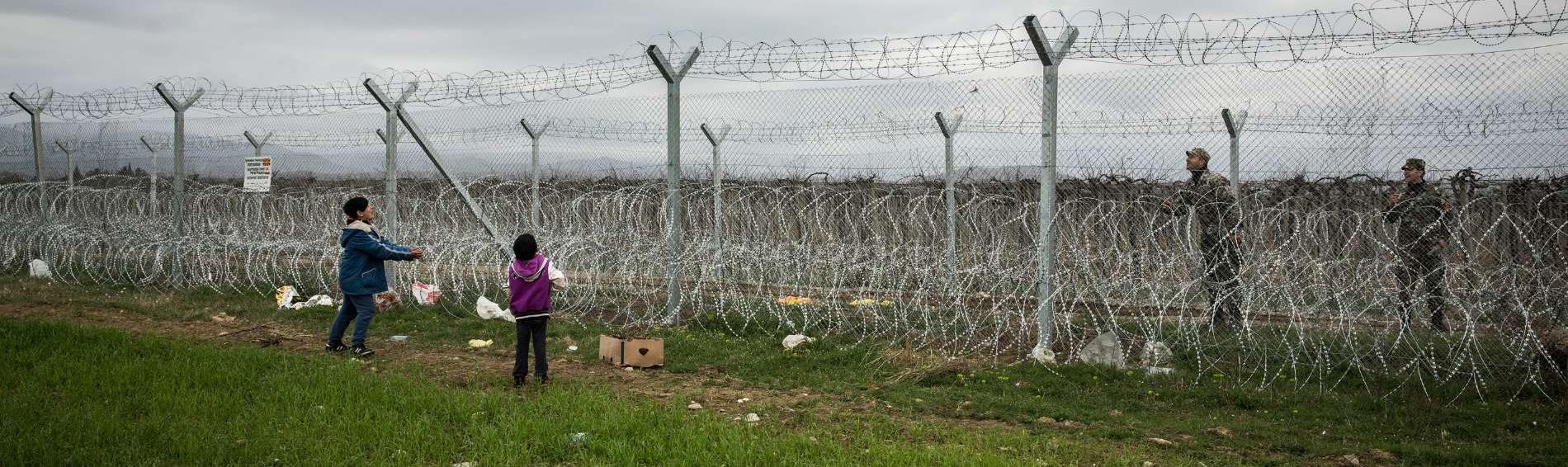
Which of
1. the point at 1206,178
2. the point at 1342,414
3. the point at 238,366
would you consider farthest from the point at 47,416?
the point at 1206,178

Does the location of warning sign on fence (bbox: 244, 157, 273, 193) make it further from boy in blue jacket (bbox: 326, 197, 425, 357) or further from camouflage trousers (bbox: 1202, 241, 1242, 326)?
camouflage trousers (bbox: 1202, 241, 1242, 326)

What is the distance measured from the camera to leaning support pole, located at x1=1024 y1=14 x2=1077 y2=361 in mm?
7547

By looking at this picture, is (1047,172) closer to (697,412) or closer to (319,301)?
(697,412)

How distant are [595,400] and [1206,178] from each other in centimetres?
510

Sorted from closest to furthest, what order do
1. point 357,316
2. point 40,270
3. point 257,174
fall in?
point 357,316 < point 257,174 < point 40,270

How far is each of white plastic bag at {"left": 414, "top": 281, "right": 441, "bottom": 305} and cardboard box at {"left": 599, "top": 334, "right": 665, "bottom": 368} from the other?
3520 mm

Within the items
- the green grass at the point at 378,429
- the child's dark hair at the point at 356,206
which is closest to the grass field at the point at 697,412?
the green grass at the point at 378,429

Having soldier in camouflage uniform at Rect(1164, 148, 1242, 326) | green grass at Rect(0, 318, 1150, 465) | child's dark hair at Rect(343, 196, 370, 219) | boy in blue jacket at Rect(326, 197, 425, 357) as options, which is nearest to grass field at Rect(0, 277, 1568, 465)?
green grass at Rect(0, 318, 1150, 465)

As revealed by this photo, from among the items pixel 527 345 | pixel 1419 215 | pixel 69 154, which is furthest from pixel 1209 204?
pixel 69 154

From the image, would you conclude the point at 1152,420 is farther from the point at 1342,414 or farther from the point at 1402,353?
the point at 1402,353

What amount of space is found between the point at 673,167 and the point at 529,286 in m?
2.75

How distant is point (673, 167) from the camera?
30.6ft

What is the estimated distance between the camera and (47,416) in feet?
18.0

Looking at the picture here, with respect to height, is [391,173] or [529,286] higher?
[391,173]
